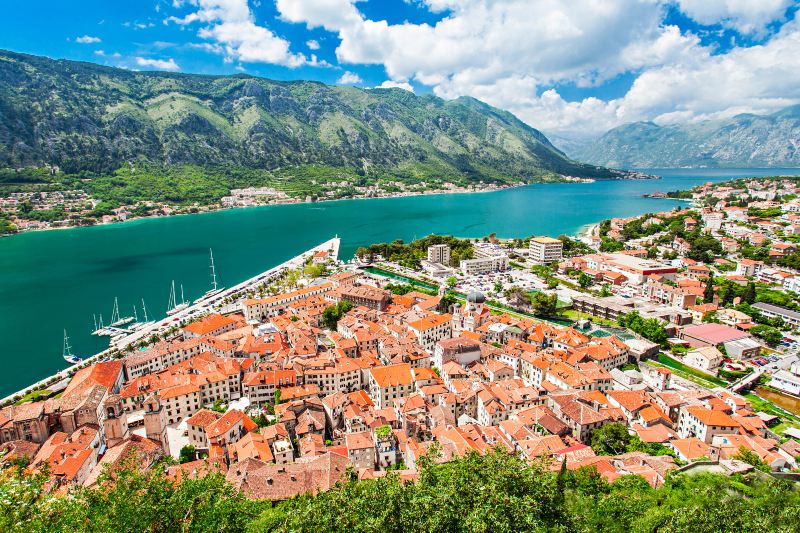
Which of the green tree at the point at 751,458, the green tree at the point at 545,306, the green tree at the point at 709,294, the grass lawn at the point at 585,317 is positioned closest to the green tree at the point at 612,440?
the green tree at the point at 751,458

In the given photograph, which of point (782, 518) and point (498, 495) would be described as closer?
point (498, 495)

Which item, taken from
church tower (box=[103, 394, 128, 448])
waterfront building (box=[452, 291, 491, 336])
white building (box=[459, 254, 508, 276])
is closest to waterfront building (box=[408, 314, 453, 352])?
waterfront building (box=[452, 291, 491, 336])

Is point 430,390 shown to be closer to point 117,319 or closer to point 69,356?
point 69,356

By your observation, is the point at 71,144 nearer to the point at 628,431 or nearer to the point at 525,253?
the point at 525,253

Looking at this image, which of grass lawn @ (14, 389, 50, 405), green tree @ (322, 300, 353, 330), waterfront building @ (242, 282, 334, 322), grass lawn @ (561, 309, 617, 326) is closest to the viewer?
grass lawn @ (14, 389, 50, 405)

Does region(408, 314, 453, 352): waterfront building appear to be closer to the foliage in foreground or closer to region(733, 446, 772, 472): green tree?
region(733, 446, 772, 472): green tree

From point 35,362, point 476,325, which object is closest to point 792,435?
point 476,325

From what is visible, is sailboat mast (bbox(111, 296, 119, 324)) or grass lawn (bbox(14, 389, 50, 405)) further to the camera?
sailboat mast (bbox(111, 296, 119, 324))
